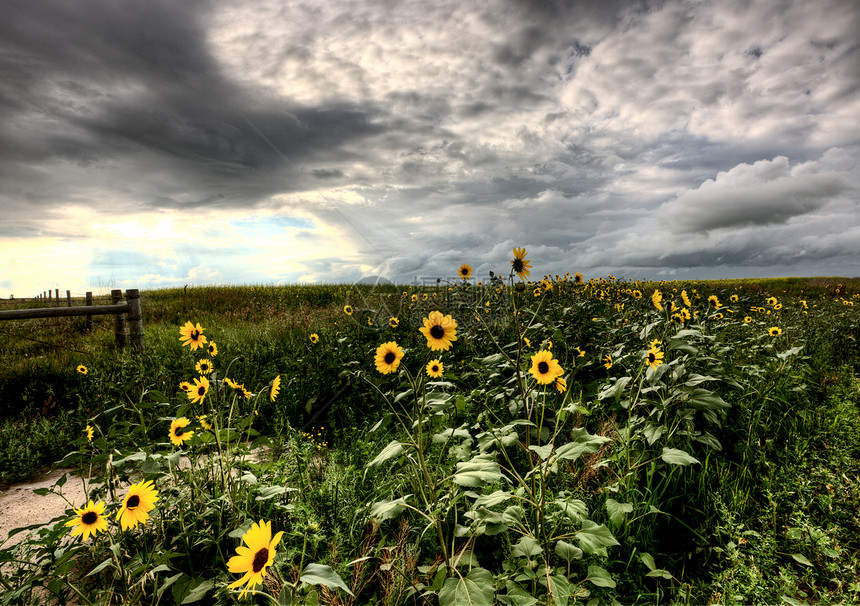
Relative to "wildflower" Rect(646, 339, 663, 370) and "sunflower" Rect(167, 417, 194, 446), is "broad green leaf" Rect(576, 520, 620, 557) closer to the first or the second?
"wildflower" Rect(646, 339, 663, 370)

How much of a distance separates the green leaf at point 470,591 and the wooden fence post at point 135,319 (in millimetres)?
7755

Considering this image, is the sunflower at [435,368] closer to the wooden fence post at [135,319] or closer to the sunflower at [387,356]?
the sunflower at [387,356]

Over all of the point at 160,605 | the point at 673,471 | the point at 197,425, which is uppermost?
the point at 197,425

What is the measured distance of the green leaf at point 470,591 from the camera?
4.29 feet

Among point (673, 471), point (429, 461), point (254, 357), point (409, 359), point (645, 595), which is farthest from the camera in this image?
point (254, 357)

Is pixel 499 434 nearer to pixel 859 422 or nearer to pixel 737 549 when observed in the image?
pixel 737 549

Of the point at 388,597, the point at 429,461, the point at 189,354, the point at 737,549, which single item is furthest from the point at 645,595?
the point at 189,354

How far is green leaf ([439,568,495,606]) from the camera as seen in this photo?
1.31 meters

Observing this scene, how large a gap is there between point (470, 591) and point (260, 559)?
702mm

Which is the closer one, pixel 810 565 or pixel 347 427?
pixel 810 565

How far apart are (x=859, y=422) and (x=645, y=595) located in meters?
3.14

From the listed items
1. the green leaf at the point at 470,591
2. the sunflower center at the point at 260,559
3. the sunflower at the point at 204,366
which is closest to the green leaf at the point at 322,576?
the sunflower center at the point at 260,559

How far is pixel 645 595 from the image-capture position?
1.81m

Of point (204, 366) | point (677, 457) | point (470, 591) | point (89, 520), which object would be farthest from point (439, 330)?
point (204, 366)
